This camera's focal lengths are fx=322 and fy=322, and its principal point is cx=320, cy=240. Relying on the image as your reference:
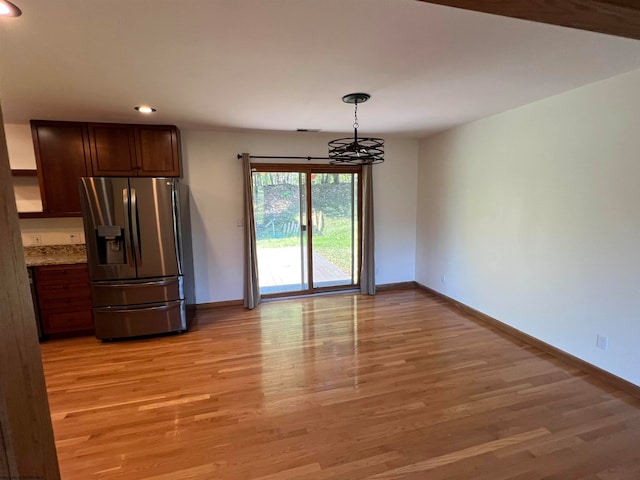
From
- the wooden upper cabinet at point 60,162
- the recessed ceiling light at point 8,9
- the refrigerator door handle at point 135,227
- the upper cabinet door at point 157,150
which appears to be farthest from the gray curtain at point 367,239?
the recessed ceiling light at point 8,9

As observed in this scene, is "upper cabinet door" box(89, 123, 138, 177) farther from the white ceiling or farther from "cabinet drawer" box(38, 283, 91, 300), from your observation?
"cabinet drawer" box(38, 283, 91, 300)

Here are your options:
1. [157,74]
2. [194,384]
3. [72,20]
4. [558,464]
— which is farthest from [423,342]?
[72,20]

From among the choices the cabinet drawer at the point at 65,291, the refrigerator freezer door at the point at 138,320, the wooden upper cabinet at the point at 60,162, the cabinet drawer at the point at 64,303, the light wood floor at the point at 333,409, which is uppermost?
the wooden upper cabinet at the point at 60,162

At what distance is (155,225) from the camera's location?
11.8 ft

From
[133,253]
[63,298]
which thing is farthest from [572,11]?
[63,298]

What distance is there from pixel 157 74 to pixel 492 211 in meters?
3.69

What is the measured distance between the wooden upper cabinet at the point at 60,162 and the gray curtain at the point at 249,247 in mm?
1808

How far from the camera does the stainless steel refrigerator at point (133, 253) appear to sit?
3.43 metres

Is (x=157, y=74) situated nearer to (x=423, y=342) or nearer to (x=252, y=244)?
(x=252, y=244)

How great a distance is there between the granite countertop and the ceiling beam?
4.24 meters

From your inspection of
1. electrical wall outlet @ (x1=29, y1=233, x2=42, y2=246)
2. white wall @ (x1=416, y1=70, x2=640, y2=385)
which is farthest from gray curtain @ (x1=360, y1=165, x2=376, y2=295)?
electrical wall outlet @ (x1=29, y1=233, x2=42, y2=246)

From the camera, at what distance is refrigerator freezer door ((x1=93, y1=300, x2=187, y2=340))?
3582mm

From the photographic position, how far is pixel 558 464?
1.89m

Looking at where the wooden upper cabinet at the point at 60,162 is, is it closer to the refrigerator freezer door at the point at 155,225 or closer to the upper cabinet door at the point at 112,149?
the upper cabinet door at the point at 112,149
